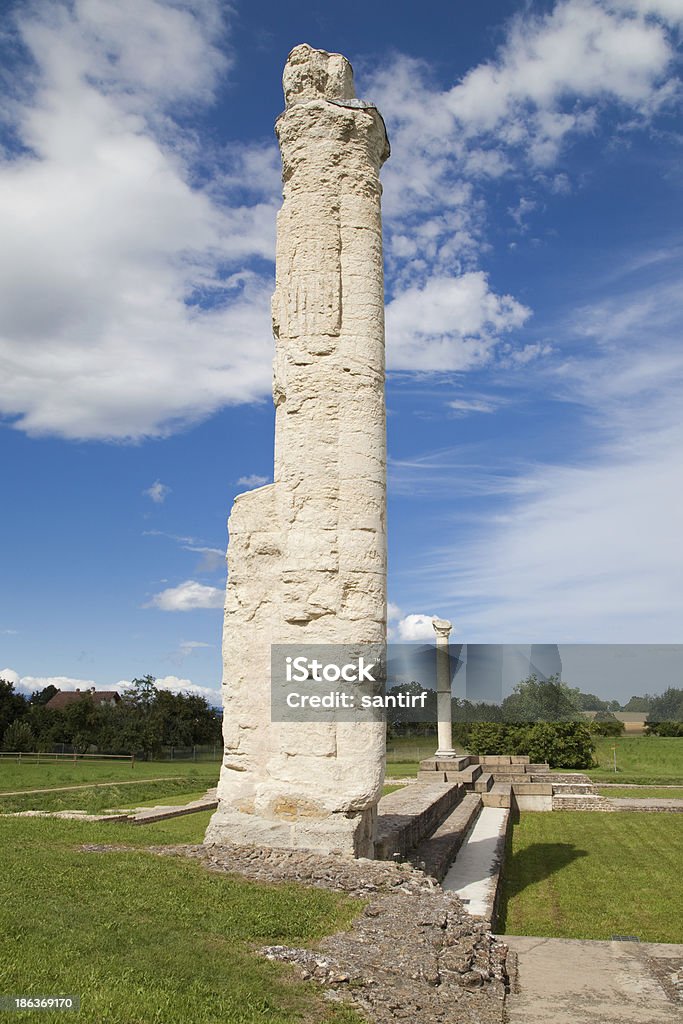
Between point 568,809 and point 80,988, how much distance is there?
17.6 m

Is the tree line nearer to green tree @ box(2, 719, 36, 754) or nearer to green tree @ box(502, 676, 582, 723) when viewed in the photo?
green tree @ box(2, 719, 36, 754)

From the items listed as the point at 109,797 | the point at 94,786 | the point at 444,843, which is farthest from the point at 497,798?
the point at 94,786

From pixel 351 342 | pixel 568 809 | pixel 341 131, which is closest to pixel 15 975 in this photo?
pixel 351 342

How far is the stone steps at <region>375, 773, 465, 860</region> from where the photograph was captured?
921cm

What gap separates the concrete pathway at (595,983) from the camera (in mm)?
4891

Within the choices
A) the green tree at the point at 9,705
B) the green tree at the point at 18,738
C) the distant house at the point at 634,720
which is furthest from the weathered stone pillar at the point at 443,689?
the distant house at the point at 634,720

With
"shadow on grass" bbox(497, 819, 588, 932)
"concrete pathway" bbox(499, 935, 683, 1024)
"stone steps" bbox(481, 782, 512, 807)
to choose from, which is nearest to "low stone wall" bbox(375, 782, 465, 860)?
"shadow on grass" bbox(497, 819, 588, 932)

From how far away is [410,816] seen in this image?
1114 centimetres

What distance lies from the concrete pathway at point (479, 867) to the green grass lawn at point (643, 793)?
6.96 m

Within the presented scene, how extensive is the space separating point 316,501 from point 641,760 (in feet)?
100.0

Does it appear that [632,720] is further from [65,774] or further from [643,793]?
[65,774]

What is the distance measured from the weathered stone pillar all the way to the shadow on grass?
26.7 feet

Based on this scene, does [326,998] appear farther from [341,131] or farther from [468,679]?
[468,679]

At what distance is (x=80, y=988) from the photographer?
4.20m
